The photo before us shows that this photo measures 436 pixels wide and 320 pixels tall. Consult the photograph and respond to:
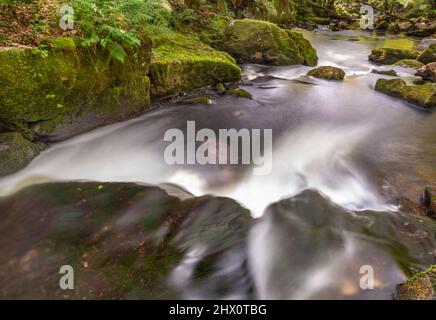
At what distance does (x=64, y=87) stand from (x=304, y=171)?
4095 mm

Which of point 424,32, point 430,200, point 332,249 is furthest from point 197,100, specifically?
point 424,32

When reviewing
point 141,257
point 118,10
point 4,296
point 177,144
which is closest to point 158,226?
point 141,257

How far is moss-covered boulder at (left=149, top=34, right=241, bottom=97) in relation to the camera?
673 centimetres

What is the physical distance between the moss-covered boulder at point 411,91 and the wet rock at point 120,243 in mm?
6701

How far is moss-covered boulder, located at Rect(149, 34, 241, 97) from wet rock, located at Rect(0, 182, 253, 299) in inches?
128

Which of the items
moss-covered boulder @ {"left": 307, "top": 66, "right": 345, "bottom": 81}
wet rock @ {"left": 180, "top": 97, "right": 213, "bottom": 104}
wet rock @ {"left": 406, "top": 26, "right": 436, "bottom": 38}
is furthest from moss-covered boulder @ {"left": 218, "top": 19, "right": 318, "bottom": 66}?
wet rock @ {"left": 406, "top": 26, "right": 436, "bottom": 38}

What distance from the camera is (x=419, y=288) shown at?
2646 millimetres

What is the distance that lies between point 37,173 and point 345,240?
428 centimetres

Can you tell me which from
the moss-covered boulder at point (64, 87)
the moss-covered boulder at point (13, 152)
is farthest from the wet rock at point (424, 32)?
the moss-covered boulder at point (13, 152)

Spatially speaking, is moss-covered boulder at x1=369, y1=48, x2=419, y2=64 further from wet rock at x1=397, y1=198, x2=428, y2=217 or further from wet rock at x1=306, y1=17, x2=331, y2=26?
wet rock at x1=306, y1=17, x2=331, y2=26

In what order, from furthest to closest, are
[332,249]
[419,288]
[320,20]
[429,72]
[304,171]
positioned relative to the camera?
[320,20] < [429,72] < [304,171] < [332,249] < [419,288]

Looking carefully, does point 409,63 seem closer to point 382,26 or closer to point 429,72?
point 429,72

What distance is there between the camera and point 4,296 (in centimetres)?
272

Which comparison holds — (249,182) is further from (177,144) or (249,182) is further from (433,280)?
(433,280)
